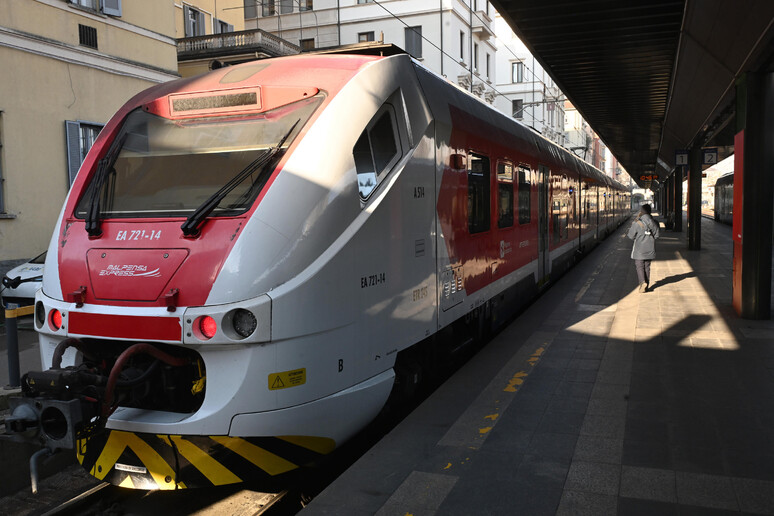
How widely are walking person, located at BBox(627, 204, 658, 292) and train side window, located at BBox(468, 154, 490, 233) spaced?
565cm

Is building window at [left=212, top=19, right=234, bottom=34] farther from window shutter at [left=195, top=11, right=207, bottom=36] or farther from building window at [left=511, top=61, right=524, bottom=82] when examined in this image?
building window at [left=511, top=61, right=524, bottom=82]

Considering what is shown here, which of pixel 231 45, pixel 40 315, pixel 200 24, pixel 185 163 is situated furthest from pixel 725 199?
pixel 40 315

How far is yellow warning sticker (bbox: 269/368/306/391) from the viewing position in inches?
154

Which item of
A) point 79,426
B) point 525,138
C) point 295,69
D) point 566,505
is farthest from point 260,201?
point 525,138

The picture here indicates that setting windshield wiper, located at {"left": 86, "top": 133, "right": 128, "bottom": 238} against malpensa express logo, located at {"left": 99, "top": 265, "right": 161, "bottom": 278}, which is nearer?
malpensa express logo, located at {"left": 99, "top": 265, "right": 161, "bottom": 278}

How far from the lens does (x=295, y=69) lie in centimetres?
488

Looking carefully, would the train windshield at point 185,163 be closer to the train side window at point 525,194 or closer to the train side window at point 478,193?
the train side window at point 478,193

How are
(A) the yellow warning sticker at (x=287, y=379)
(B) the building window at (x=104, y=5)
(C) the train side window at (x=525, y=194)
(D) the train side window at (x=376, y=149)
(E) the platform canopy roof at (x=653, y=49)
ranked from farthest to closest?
(B) the building window at (x=104, y=5), (C) the train side window at (x=525, y=194), (E) the platform canopy roof at (x=653, y=49), (D) the train side window at (x=376, y=149), (A) the yellow warning sticker at (x=287, y=379)

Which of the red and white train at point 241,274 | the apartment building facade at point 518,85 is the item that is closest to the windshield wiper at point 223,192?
the red and white train at point 241,274

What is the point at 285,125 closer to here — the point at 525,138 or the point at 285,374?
the point at 285,374

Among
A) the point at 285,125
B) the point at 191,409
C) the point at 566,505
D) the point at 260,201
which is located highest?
the point at 285,125

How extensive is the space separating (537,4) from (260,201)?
6.86 metres

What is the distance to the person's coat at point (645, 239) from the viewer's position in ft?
39.5

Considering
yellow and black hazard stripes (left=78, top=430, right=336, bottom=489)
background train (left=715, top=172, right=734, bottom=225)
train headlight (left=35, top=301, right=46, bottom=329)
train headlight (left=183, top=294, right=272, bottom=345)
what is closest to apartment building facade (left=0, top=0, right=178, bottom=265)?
train headlight (left=35, top=301, right=46, bottom=329)
